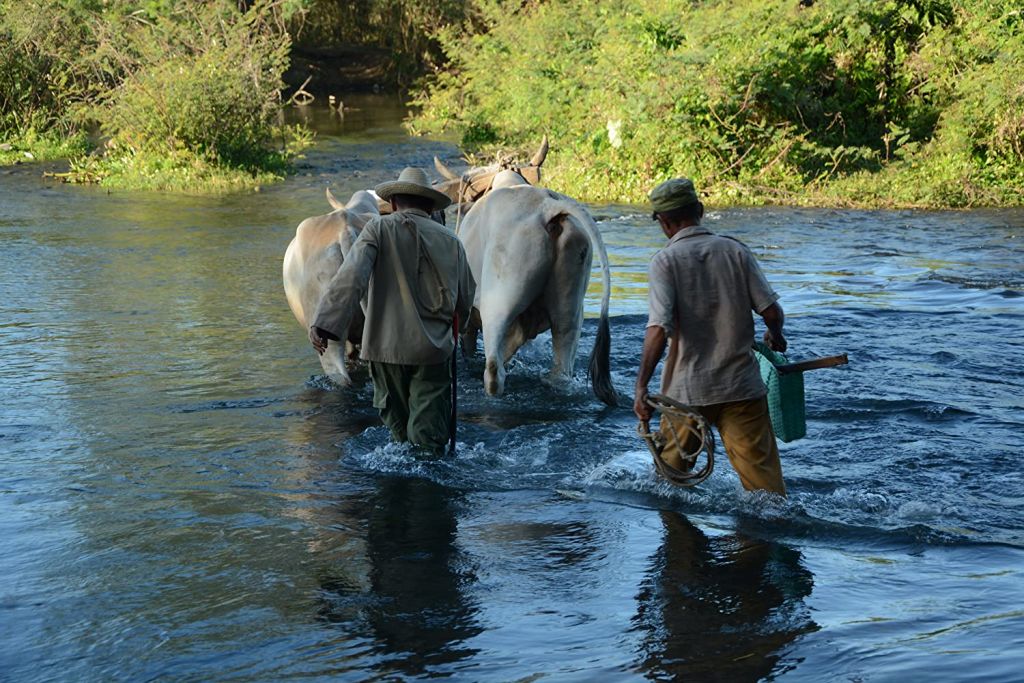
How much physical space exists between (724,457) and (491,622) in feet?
8.42

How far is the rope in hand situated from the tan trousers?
0.04ft

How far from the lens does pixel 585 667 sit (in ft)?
13.9

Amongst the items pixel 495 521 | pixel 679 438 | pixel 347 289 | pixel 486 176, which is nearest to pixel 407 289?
pixel 347 289

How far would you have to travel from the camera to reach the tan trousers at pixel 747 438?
539 cm

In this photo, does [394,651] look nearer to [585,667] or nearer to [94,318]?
[585,667]

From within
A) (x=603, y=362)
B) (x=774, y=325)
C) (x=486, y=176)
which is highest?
(x=486, y=176)

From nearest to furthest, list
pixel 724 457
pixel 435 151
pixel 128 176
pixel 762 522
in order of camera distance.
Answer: pixel 762 522, pixel 724 457, pixel 128 176, pixel 435 151

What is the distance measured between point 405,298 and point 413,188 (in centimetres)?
55

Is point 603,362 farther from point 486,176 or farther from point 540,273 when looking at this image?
point 486,176

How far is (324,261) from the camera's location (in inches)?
317

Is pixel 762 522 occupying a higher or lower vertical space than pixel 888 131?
lower

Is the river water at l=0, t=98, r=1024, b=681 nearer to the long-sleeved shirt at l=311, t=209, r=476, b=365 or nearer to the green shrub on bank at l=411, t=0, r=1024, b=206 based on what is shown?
the long-sleeved shirt at l=311, t=209, r=476, b=365

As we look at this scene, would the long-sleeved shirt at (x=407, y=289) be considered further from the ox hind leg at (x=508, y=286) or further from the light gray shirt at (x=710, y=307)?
the ox hind leg at (x=508, y=286)

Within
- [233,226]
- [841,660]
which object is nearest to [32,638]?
[841,660]
